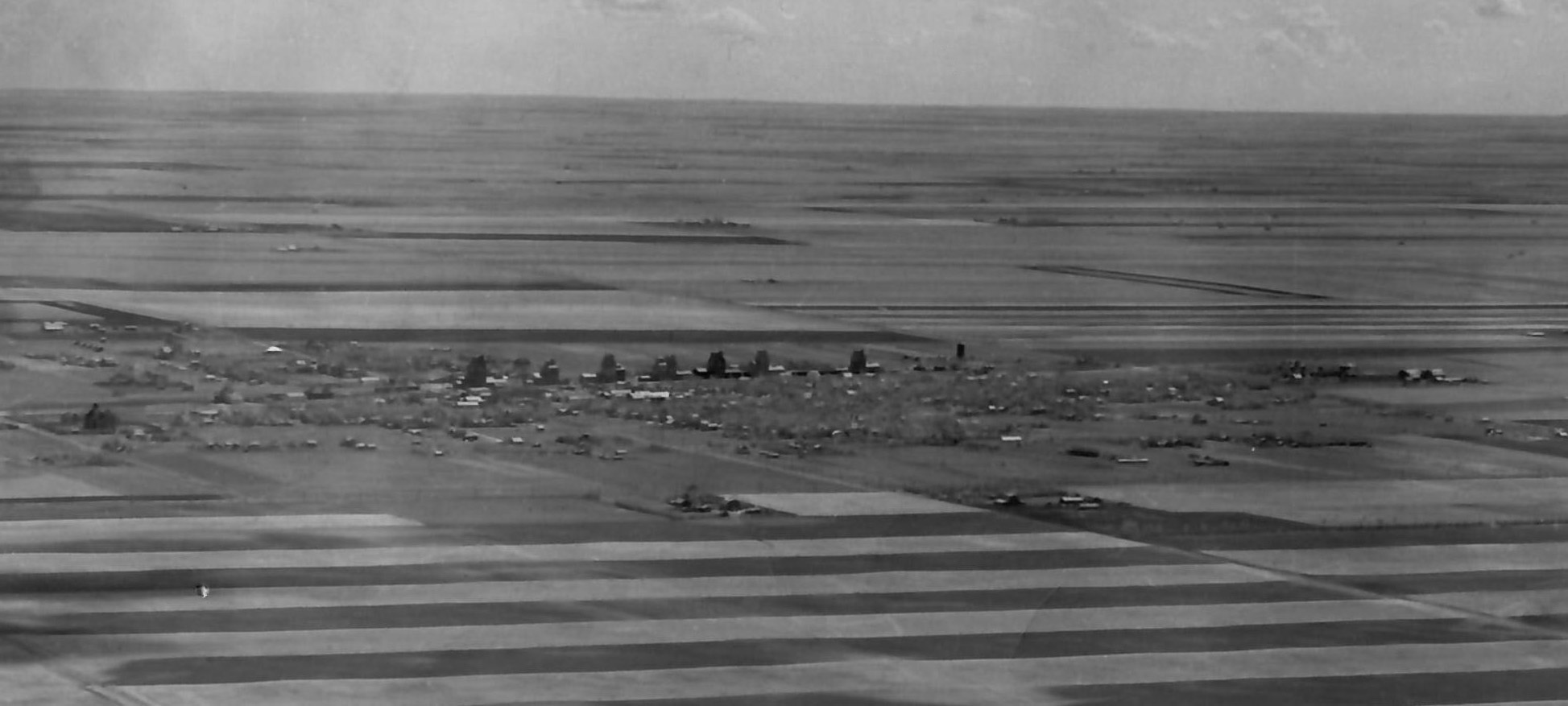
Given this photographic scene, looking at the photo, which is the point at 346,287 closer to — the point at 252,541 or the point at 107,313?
the point at 107,313

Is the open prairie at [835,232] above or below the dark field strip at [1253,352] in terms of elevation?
above

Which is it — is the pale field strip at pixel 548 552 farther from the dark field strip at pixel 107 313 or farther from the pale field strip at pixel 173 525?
the dark field strip at pixel 107 313

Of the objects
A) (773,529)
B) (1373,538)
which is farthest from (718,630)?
(1373,538)

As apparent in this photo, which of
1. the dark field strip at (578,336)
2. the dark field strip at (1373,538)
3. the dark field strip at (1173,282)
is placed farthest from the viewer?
the dark field strip at (1173,282)

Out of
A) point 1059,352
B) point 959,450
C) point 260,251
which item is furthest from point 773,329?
point 260,251

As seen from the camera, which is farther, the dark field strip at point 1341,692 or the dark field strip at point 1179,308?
the dark field strip at point 1179,308

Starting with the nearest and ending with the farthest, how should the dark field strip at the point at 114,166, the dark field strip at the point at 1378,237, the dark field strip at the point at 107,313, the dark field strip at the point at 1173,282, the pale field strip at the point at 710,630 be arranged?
the pale field strip at the point at 710,630
the dark field strip at the point at 107,313
the dark field strip at the point at 1173,282
the dark field strip at the point at 1378,237
the dark field strip at the point at 114,166

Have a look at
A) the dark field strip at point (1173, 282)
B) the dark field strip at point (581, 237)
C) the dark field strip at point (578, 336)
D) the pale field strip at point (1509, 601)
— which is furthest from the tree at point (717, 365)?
the dark field strip at point (581, 237)
